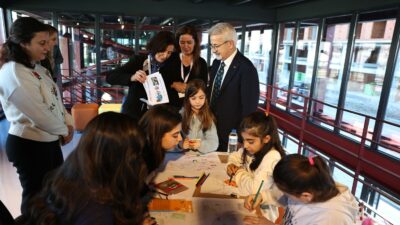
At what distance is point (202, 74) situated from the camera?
7.79 ft

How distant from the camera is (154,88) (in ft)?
7.06

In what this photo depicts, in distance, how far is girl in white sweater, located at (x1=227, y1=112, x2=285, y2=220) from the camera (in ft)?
4.83

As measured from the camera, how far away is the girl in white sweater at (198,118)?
211 centimetres

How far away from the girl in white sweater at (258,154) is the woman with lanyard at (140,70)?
911 mm

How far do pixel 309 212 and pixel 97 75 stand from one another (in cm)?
605

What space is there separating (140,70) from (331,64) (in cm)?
434

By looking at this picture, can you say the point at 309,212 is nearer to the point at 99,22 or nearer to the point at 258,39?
the point at 99,22

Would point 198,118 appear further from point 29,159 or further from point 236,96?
point 29,159

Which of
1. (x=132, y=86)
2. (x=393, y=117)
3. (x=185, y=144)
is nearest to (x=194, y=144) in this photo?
(x=185, y=144)

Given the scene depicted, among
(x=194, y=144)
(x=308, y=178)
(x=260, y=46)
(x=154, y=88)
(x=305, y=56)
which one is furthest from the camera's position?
(x=260, y=46)

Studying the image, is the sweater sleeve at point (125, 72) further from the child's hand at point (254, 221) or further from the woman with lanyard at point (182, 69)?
the child's hand at point (254, 221)

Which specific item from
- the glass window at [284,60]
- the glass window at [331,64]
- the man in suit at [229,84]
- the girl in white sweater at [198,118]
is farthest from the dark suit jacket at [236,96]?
the glass window at [284,60]

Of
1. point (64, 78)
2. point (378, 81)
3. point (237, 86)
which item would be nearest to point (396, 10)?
point (378, 81)

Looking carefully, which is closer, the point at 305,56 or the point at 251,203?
the point at 251,203
